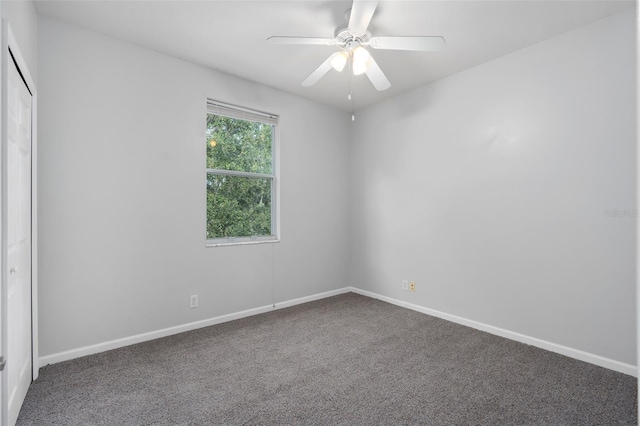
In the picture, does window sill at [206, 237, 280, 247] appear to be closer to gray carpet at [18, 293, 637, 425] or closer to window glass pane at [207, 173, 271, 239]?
window glass pane at [207, 173, 271, 239]

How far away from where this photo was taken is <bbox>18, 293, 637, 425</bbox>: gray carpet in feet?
6.09

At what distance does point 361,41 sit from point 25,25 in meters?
2.15

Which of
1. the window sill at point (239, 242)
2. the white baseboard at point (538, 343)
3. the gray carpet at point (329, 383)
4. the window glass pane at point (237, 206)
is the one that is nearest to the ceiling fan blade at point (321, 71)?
the window glass pane at point (237, 206)

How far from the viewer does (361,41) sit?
2338 millimetres

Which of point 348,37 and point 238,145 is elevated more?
point 348,37

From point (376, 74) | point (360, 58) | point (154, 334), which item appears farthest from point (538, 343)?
point (154, 334)

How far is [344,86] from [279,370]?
9.73 ft

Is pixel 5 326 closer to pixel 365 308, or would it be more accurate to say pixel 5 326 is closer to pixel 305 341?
pixel 305 341

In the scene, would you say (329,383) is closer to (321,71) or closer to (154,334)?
(154,334)

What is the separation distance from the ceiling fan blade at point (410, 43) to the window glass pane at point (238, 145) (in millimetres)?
1874

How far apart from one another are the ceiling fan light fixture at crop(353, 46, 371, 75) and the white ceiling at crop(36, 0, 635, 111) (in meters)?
0.29

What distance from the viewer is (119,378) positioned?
2.24m

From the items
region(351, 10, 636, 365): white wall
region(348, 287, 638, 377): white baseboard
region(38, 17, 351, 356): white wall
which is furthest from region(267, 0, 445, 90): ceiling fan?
region(348, 287, 638, 377): white baseboard

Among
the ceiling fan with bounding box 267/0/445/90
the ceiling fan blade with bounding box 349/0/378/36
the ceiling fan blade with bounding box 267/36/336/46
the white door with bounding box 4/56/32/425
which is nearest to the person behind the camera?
the white door with bounding box 4/56/32/425
